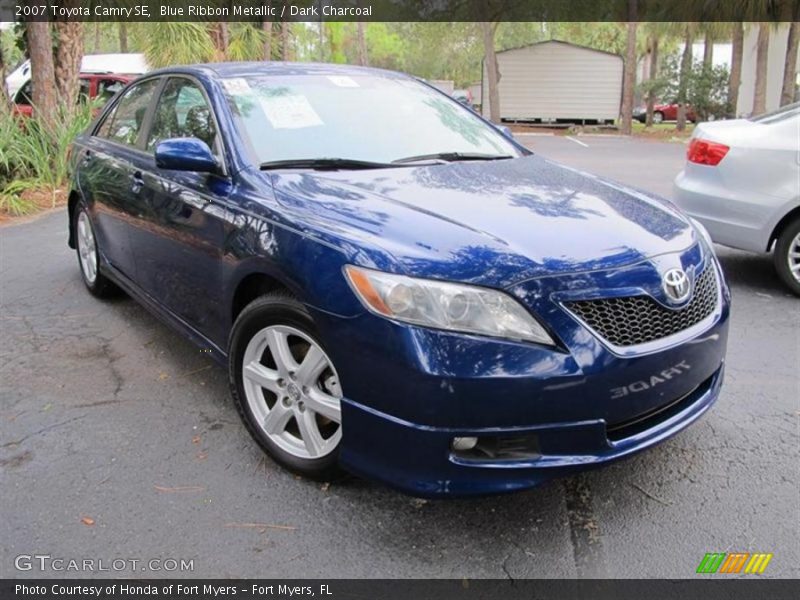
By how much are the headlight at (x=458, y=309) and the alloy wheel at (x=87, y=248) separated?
343 cm

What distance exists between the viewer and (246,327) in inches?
113

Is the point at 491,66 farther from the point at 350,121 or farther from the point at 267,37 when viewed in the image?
the point at 350,121

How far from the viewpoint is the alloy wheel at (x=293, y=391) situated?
8.68 feet

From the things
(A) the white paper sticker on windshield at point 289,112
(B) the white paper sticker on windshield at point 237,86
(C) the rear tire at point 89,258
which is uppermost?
(B) the white paper sticker on windshield at point 237,86

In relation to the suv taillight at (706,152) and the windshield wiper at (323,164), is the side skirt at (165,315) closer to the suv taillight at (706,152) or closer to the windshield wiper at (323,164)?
the windshield wiper at (323,164)

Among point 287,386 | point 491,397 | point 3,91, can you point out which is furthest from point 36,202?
point 491,397

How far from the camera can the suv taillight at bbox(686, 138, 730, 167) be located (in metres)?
5.28

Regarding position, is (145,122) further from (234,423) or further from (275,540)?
(275,540)

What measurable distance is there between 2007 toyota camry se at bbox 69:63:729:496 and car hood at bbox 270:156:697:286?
1 cm

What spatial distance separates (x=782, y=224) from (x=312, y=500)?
4.14 m

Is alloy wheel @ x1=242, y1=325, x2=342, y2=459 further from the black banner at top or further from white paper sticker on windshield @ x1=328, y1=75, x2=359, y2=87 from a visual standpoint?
the black banner at top

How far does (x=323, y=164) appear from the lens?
3.22 metres

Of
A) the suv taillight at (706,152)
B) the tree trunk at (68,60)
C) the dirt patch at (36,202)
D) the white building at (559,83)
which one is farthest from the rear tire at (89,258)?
the white building at (559,83)
